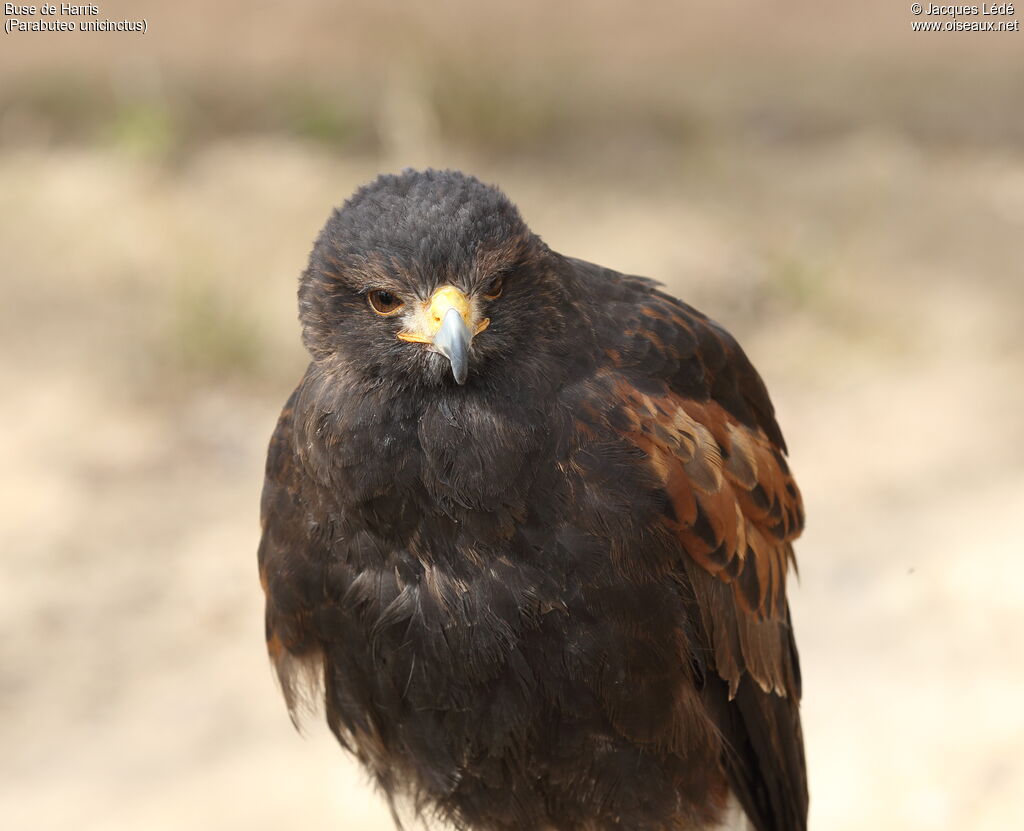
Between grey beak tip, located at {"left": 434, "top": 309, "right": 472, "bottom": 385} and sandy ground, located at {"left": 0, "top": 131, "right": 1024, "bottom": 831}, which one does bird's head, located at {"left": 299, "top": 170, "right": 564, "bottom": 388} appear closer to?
grey beak tip, located at {"left": 434, "top": 309, "right": 472, "bottom": 385}

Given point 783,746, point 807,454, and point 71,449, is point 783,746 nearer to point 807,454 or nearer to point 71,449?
point 807,454

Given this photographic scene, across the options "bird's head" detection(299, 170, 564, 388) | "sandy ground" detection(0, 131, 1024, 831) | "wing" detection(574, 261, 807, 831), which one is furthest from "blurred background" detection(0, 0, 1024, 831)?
"bird's head" detection(299, 170, 564, 388)

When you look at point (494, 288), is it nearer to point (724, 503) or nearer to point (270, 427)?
point (724, 503)

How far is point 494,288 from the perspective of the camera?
10.00 ft

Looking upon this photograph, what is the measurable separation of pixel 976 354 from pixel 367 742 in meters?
A: 6.06

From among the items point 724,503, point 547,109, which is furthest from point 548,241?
point 724,503

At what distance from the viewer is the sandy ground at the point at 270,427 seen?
19.0 ft

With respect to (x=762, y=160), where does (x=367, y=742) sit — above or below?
below

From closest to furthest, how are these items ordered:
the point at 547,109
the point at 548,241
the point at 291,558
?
the point at 291,558, the point at 548,241, the point at 547,109

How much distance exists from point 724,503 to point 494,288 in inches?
32.7

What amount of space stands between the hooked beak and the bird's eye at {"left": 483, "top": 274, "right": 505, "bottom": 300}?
0.19 ft

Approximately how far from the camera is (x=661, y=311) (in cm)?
341

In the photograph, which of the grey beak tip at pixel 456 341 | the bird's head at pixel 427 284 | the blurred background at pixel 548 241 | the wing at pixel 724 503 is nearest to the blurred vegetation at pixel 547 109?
the blurred background at pixel 548 241

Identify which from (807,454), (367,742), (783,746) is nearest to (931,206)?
(807,454)
